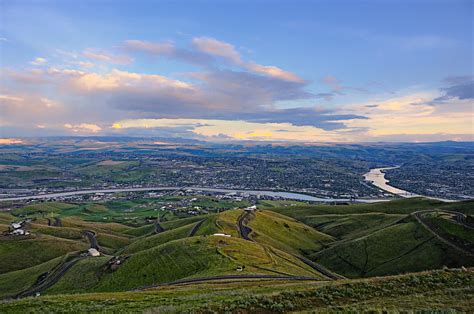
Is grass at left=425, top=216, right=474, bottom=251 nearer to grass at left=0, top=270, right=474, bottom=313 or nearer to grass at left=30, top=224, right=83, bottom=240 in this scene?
grass at left=0, top=270, right=474, bottom=313

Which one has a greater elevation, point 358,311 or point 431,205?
point 358,311

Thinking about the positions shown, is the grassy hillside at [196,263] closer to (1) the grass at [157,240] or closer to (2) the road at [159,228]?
(1) the grass at [157,240]

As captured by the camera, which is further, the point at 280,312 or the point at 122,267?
the point at 122,267

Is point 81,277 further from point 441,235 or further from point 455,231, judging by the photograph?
point 455,231

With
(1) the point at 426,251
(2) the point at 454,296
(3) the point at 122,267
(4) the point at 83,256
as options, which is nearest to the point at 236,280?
(2) the point at 454,296

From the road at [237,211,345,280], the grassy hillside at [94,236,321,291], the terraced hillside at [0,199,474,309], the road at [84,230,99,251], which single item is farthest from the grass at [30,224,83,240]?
the road at [237,211,345,280]

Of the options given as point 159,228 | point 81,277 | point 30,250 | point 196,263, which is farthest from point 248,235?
point 30,250

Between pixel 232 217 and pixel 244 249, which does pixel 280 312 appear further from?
pixel 232 217

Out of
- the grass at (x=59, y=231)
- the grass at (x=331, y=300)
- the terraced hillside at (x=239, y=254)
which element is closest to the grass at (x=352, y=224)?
the terraced hillside at (x=239, y=254)

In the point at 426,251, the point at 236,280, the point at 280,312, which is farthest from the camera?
the point at 426,251
